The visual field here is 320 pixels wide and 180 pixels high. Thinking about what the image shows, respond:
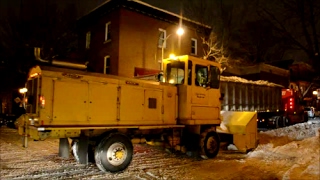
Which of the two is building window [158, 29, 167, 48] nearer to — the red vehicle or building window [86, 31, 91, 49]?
building window [86, 31, 91, 49]

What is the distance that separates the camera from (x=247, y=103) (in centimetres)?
2022

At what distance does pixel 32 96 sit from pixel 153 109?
138 inches

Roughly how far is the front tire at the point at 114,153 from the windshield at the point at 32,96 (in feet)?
6.40

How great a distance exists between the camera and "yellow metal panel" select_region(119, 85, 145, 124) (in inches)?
335

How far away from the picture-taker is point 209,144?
35.0 ft

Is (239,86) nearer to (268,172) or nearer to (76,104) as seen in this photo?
(268,172)

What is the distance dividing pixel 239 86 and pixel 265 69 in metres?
24.7

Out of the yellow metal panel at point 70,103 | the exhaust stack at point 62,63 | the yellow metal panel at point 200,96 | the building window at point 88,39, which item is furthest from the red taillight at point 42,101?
the building window at point 88,39

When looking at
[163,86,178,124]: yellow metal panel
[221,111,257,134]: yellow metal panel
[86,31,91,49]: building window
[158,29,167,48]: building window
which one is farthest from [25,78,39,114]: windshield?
[86,31,91,49]: building window

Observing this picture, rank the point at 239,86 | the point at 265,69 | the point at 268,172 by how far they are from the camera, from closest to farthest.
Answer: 1. the point at 268,172
2. the point at 239,86
3. the point at 265,69

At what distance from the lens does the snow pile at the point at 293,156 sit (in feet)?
22.6

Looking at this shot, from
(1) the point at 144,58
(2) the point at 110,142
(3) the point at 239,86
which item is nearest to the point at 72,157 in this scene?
(2) the point at 110,142

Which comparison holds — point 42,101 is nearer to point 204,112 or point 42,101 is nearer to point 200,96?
point 200,96

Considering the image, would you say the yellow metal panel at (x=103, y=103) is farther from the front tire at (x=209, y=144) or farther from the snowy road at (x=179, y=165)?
the front tire at (x=209, y=144)
